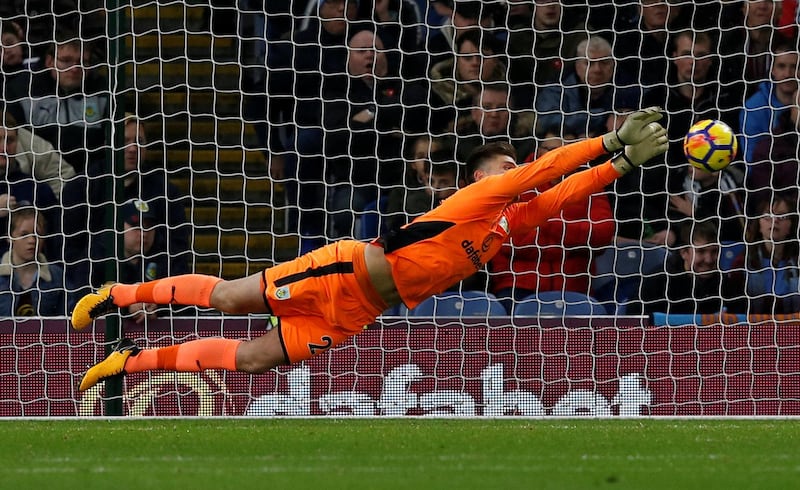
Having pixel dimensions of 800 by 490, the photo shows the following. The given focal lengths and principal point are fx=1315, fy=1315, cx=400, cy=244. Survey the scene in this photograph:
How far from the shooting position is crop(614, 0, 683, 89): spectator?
400 inches

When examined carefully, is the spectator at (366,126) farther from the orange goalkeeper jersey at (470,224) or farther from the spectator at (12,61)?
the orange goalkeeper jersey at (470,224)

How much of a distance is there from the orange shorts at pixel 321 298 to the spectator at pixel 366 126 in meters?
2.86

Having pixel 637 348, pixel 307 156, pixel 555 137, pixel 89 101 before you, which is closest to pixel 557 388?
pixel 637 348

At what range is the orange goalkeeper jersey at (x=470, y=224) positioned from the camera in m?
6.77

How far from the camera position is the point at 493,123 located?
998 cm

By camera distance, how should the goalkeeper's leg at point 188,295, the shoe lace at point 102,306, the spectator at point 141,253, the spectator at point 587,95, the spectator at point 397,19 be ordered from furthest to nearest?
1. the spectator at point 397,19
2. the spectator at point 587,95
3. the spectator at point 141,253
4. the shoe lace at point 102,306
5. the goalkeeper's leg at point 188,295

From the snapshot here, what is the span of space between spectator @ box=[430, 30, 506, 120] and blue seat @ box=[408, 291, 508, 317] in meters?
→ 1.43

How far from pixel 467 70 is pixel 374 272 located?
3459mm

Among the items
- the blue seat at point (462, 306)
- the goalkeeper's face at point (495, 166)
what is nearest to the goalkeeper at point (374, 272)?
the goalkeeper's face at point (495, 166)

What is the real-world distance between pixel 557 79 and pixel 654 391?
99.7 inches

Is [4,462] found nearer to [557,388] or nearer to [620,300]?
[557,388]

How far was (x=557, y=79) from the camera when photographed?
1022cm

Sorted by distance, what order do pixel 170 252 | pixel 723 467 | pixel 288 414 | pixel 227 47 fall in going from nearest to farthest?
pixel 723 467 → pixel 288 414 → pixel 170 252 → pixel 227 47

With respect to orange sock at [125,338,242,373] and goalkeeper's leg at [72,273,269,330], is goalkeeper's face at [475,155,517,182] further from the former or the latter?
orange sock at [125,338,242,373]
